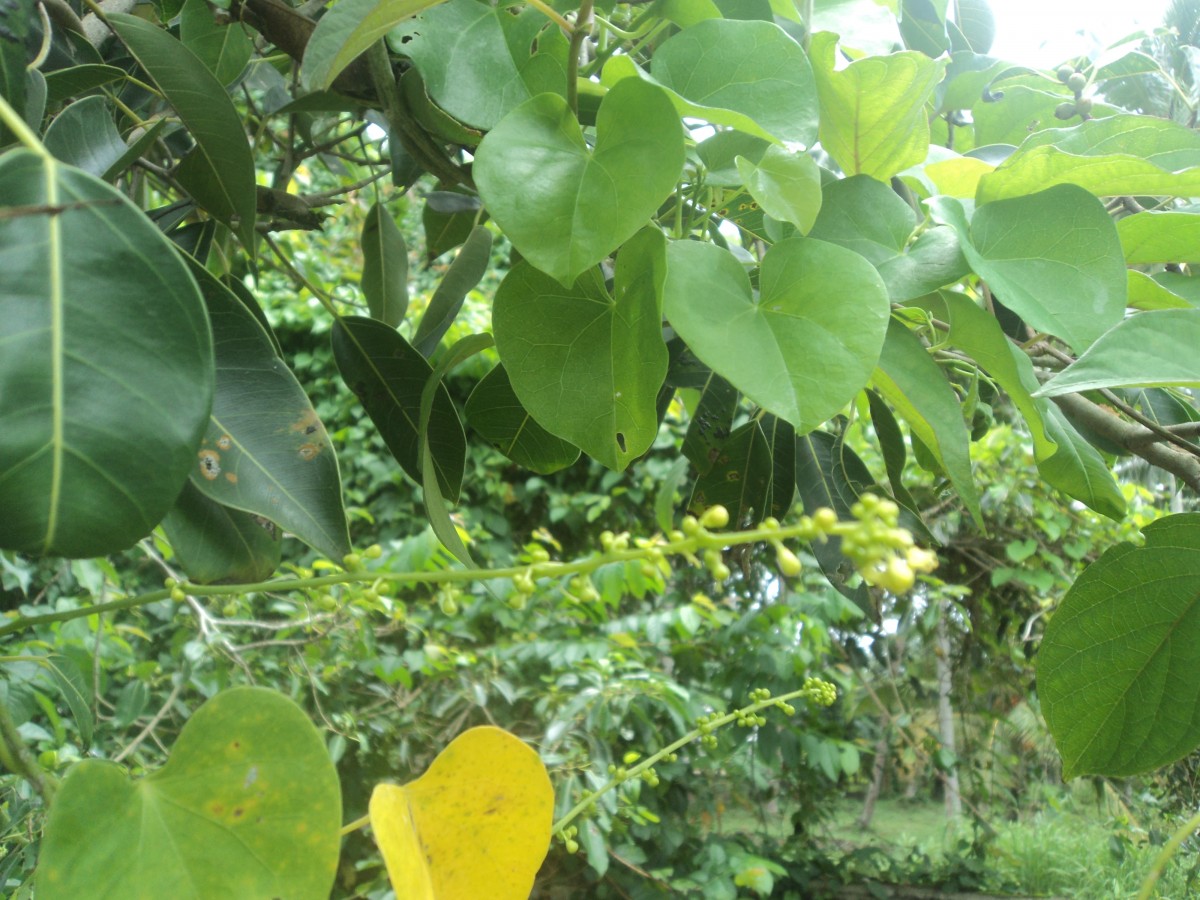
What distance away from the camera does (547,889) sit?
76.3 inches

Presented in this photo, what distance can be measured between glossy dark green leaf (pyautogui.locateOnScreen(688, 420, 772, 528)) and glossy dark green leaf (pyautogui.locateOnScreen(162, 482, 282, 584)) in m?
0.28

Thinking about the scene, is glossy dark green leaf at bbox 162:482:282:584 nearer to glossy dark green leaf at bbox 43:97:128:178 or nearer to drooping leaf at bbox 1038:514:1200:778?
glossy dark green leaf at bbox 43:97:128:178

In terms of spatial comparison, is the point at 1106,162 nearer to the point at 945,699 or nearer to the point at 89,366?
the point at 89,366

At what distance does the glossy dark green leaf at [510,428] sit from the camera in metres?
0.47

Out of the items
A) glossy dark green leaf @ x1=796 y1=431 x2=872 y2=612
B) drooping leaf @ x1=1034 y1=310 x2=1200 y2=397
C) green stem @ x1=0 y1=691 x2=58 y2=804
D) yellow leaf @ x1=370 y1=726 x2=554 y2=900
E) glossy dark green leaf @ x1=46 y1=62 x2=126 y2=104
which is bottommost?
glossy dark green leaf @ x1=796 y1=431 x2=872 y2=612

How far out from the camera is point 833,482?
22.5 inches

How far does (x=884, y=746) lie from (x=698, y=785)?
984 mm

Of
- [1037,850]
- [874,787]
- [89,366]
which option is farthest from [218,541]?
[874,787]

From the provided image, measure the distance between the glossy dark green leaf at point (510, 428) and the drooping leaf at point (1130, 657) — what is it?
10.5 inches

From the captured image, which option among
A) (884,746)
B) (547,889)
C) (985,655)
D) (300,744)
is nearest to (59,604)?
(547,889)

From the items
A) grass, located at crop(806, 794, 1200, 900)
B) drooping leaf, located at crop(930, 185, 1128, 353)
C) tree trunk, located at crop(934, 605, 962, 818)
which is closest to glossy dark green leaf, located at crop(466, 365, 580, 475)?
drooping leaf, located at crop(930, 185, 1128, 353)

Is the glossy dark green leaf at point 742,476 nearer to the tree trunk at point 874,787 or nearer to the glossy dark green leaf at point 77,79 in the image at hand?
the glossy dark green leaf at point 77,79

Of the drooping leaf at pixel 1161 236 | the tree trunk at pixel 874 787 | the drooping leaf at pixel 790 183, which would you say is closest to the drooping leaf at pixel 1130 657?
the drooping leaf at pixel 1161 236

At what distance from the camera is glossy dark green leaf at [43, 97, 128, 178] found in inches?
15.8
